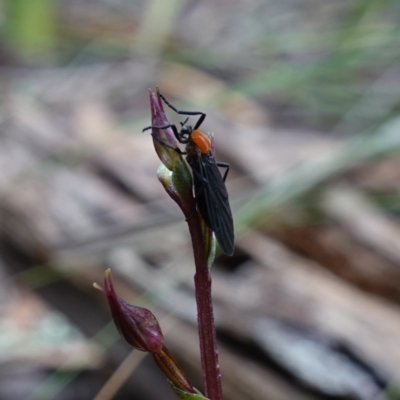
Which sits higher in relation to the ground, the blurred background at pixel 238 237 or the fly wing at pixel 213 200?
the blurred background at pixel 238 237

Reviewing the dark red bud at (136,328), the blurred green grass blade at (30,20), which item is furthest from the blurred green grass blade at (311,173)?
the blurred green grass blade at (30,20)

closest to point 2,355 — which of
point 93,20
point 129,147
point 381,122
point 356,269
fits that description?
point 129,147

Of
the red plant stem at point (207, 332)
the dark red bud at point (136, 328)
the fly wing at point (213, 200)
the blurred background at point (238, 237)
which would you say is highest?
the blurred background at point (238, 237)

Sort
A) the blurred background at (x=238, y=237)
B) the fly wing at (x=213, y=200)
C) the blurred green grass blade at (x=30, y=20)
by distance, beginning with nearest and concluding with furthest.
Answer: the fly wing at (x=213, y=200), the blurred background at (x=238, y=237), the blurred green grass blade at (x=30, y=20)

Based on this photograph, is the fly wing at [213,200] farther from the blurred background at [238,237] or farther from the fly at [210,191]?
the blurred background at [238,237]

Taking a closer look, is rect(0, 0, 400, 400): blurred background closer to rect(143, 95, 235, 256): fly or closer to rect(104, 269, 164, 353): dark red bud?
rect(143, 95, 235, 256): fly

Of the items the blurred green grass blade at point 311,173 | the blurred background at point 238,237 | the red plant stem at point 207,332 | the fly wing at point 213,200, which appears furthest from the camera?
the blurred green grass blade at point 311,173

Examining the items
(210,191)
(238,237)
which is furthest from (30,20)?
(210,191)
